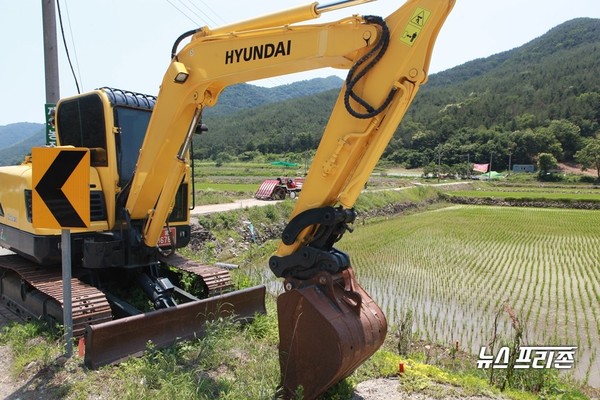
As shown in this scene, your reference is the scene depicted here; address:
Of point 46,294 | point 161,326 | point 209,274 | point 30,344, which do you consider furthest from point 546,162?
point 30,344

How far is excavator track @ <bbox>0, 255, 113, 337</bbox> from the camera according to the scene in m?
4.77

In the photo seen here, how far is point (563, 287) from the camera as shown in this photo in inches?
421

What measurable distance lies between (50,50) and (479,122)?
98.6 meters

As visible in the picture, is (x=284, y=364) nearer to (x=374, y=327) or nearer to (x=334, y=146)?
(x=374, y=327)

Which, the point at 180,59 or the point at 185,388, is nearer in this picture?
the point at 185,388

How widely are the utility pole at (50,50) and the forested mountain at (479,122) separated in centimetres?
7431

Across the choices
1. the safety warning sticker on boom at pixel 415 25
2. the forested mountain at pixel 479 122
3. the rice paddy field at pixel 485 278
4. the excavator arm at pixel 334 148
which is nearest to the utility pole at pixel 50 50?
the excavator arm at pixel 334 148

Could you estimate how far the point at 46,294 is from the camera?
5.18m

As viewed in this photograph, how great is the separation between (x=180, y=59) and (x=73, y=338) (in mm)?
3013

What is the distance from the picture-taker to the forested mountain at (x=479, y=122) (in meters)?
79.5

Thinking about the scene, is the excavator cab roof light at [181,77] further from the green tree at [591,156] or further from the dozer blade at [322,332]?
the green tree at [591,156]

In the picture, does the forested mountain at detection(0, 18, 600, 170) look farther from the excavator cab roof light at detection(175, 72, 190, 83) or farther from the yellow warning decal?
the yellow warning decal

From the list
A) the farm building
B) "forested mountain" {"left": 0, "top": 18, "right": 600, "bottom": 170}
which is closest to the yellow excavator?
"forested mountain" {"left": 0, "top": 18, "right": 600, "bottom": 170}

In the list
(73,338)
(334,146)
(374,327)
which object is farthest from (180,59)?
(374,327)
